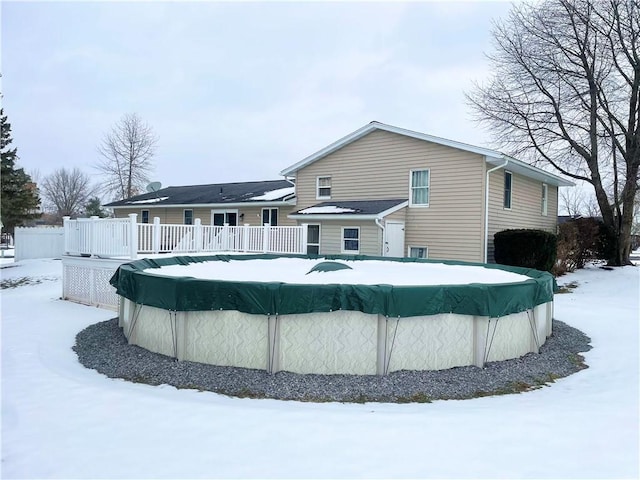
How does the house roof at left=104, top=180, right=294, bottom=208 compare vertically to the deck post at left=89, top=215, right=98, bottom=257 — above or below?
above

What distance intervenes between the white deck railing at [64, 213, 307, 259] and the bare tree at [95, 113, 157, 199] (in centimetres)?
2356

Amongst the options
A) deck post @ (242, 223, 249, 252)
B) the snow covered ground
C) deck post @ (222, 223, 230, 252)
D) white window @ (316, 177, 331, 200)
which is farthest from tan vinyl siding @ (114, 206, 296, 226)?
the snow covered ground

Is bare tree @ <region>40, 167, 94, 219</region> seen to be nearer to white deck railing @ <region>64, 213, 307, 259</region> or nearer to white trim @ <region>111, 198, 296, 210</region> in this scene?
white trim @ <region>111, 198, 296, 210</region>

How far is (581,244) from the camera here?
1684 cm

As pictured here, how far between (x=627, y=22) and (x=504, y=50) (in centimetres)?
434

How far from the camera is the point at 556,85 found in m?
18.2

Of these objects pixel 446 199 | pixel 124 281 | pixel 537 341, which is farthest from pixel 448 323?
pixel 446 199

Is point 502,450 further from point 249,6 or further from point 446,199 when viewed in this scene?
point 249,6

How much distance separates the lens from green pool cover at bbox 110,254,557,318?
4.66 m

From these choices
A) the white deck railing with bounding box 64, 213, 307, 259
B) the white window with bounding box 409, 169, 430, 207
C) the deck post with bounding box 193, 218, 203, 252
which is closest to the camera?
the white deck railing with bounding box 64, 213, 307, 259

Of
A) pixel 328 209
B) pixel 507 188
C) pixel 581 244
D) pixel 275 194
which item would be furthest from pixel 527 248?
pixel 275 194

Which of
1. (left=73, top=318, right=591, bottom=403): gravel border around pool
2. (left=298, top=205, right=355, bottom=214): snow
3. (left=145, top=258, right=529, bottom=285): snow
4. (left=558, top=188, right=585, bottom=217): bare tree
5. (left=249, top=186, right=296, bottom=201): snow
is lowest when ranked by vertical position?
(left=73, top=318, right=591, bottom=403): gravel border around pool

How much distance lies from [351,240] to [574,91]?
11.4m

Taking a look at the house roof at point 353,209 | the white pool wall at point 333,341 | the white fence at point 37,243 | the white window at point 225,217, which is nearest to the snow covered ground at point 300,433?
the white pool wall at point 333,341
